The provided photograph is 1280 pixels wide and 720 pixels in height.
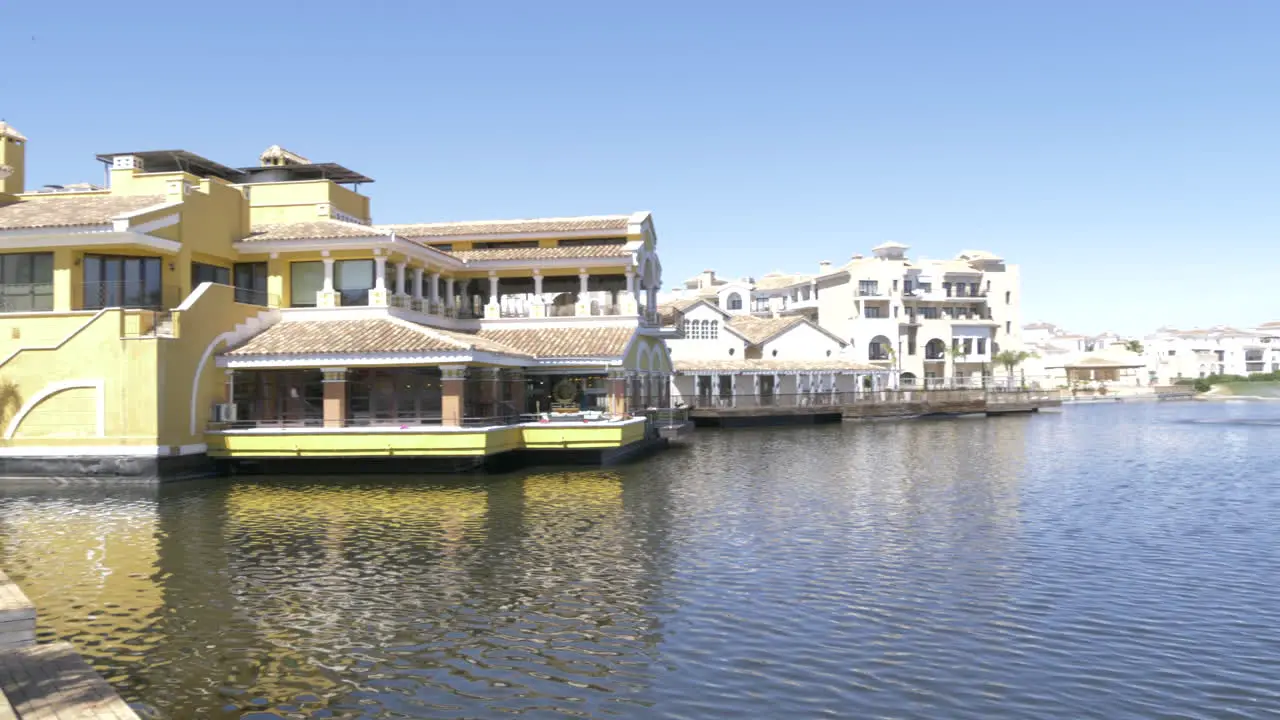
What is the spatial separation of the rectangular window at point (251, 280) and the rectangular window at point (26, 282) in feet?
23.5

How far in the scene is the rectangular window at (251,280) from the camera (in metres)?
40.8

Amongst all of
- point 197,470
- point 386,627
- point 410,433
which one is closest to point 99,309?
point 197,470

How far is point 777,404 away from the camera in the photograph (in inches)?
2847

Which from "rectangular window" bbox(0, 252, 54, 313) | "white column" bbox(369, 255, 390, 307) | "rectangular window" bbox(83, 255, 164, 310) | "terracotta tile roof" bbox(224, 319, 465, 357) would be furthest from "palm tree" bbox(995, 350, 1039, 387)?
"rectangular window" bbox(0, 252, 54, 313)

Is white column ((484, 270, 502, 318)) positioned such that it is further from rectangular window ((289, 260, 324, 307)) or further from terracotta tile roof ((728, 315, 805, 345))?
terracotta tile roof ((728, 315, 805, 345))

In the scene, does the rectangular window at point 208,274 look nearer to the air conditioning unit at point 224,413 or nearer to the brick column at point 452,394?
the air conditioning unit at point 224,413

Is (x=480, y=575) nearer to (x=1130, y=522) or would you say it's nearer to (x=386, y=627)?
(x=386, y=627)

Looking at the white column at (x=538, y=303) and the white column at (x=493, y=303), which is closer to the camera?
the white column at (x=538, y=303)

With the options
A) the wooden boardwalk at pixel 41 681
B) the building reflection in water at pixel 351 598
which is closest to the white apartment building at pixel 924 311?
the building reflection in water at pixel 351 598

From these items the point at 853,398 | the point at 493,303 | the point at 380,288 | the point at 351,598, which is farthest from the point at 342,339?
the point at 853,398

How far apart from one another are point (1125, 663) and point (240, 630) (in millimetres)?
12058

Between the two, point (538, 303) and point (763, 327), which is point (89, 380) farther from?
point (763, 327)

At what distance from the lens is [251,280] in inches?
1617

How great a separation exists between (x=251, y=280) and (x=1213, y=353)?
178961mm
